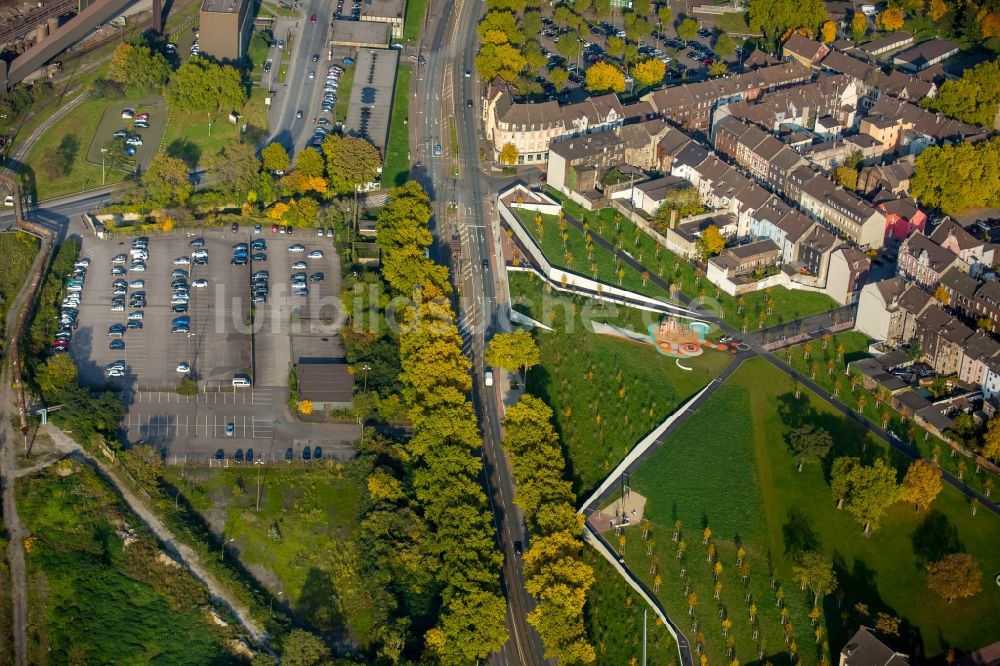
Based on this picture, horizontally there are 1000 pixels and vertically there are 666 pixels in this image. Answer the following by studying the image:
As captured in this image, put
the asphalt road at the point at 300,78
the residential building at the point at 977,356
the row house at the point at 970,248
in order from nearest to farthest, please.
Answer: the residential building at the point at 977,356 < the row house at the point at 970,248 < the asphalt road at the point at 300,78

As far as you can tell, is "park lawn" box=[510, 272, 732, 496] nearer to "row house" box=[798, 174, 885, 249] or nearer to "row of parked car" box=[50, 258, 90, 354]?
"row house" box=[798, 174, 885, 249]

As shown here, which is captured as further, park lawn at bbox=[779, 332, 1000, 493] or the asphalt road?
the asphalt road

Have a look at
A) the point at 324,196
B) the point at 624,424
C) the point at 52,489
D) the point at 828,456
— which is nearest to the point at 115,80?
the point at 324,196

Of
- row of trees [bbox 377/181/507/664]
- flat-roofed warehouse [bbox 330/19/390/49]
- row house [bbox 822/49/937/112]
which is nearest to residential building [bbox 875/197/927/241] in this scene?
row house [bbox 822/49/937/112]

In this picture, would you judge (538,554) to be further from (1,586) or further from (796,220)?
(796,220)

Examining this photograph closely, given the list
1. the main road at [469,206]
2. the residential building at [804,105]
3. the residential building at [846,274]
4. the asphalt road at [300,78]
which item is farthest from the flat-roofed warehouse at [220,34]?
the residential building at [846,274]

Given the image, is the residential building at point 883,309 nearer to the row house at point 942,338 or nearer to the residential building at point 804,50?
the row house at point 942,338
